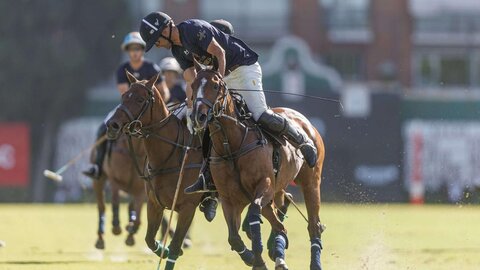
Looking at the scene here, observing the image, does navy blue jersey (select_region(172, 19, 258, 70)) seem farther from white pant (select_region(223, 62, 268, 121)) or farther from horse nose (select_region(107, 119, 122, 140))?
horse nose (select_region(107, 119, 122, 140))

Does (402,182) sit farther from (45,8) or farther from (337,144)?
(45,8)

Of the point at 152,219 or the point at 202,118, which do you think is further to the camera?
the point at 152,219

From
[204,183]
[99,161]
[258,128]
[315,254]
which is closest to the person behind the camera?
[258,128]

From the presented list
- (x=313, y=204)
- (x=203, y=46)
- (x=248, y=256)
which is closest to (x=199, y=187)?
Result: (x=248, y=256)

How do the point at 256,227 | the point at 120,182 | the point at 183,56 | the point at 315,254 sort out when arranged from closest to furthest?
the point at 256,227 → the point at 183,56 → the point at 315,254 → the point at 120,182

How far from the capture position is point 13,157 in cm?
3753

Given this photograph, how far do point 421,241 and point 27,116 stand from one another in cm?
2765

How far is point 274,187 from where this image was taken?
36.1ft

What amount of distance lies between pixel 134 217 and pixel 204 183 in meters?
3.92

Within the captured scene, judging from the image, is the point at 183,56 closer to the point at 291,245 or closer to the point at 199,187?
the point at 199,187

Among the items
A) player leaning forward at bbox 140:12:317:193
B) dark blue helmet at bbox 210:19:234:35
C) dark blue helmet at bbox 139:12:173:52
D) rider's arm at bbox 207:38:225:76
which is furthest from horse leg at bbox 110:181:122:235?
rider's arm at bbox 207:38:225:76

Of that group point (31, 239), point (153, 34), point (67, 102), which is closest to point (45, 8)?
point (67, 102)

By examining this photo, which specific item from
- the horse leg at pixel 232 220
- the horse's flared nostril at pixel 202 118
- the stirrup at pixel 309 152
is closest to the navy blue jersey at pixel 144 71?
the stirrup at pixel 309 152

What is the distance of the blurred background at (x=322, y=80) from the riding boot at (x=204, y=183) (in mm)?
12430
